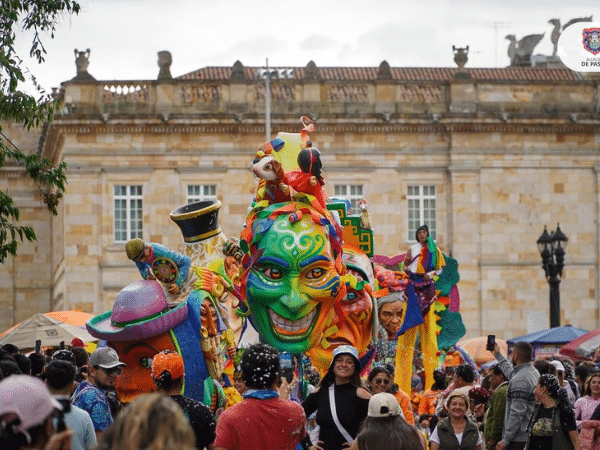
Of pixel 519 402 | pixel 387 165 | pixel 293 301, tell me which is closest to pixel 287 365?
pixel 293 301

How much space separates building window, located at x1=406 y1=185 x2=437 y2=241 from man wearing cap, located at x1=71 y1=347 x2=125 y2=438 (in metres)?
33.2

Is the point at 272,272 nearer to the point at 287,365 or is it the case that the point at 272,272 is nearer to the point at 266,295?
the point at 266,295

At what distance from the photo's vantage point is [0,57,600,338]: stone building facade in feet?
144

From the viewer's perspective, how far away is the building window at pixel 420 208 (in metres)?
44.6

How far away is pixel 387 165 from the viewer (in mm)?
44625

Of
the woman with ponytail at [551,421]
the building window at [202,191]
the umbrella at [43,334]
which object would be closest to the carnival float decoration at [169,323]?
the woman with ponytail at [551,421]

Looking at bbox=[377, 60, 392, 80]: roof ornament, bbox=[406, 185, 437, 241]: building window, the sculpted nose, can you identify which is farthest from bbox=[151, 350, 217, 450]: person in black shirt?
bbox=[377, 60, 392, 80]: roof ornament

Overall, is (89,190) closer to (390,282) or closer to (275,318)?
(390,282)

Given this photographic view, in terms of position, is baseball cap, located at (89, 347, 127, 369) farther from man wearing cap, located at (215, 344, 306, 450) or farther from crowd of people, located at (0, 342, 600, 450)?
man wearing cap, located at (215, 344, 306, 450)

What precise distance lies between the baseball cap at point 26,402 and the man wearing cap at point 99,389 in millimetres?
4361

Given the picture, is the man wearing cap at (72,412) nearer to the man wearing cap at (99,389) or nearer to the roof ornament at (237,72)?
the man wearing cap at (99,389)

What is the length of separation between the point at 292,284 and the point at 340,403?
285cm

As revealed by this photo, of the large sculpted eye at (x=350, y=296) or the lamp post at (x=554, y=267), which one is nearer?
the large sculpted eye at (x=350, y=296)

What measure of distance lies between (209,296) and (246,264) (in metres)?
0.56
